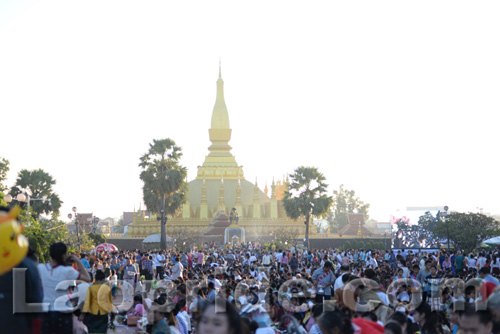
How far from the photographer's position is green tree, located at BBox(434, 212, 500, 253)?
133ft

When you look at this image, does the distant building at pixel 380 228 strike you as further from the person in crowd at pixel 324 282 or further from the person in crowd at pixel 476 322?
the person in crowd at pixel 476 322

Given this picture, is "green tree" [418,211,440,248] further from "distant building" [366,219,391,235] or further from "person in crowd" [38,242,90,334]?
"person in crowd" [38,242,90,334]

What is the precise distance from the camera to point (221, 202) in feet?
242

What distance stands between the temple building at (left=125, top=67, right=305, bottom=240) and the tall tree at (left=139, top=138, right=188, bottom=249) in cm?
898

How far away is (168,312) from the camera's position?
966 centimetres

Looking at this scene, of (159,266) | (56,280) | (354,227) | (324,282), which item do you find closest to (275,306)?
(324,282)

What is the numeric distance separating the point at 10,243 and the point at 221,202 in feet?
227

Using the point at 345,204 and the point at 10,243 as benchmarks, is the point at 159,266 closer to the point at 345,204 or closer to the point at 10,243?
the point at 10,243

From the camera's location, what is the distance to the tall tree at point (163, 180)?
2010 inches

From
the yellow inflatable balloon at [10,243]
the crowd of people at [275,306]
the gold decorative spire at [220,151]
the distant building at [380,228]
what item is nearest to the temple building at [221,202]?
the gold decorative spire at [220,151]

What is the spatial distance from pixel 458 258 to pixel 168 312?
16565mm

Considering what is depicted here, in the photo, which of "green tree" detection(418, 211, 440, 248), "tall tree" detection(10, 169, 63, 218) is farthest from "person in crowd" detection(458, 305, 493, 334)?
"green tree" detection(418, 211, 440, 248)

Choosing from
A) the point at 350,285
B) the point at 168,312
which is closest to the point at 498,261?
the point at 350,285

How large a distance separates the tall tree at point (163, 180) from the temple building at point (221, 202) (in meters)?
8.98
